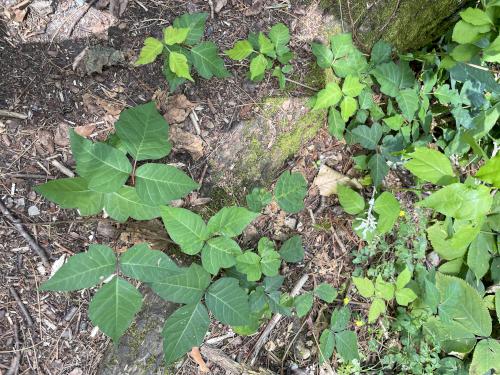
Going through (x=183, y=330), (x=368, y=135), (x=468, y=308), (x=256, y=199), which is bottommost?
(x=468, y=308)

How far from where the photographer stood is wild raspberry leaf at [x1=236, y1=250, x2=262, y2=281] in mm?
2074

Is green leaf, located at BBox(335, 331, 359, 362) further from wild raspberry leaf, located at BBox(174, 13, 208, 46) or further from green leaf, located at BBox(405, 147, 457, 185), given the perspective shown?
wild raspberry leaf, located at BBox(174, 13, 208, 46)

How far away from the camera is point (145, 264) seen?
5.45 ft

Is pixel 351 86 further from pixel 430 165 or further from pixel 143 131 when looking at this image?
pixel 143 131

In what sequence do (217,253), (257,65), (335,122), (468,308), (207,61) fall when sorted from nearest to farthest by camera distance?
(217,253) < (207,61) < (257,65) < (335,122) < (468,308)

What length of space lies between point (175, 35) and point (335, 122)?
102 cm

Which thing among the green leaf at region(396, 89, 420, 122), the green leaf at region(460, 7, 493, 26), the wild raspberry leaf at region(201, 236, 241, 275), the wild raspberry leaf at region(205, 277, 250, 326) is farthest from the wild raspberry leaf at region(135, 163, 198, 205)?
the green leaf at region(460, 7, 493, 26)

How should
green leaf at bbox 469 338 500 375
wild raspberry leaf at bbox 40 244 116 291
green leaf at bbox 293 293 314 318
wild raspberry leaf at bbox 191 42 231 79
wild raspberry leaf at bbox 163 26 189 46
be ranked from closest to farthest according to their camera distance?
wild raspberry leaf at bbox 40 244 116 291 → wild raspberry leaf at bbox 163 26 189 46 → wild raspberry leaf at bbox 191 42 231 79 → green leaf at bbox 293 293 314 318 → green leaf at bbox 469 338 500 375

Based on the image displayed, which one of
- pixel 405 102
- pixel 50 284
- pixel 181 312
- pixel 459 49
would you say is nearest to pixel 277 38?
pixel 405 102

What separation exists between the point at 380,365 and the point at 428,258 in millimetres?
752

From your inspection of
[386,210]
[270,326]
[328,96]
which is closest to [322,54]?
[328,96]

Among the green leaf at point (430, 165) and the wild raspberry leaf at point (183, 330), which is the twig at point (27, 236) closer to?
the wild raspberry leaf at point (183, 330)

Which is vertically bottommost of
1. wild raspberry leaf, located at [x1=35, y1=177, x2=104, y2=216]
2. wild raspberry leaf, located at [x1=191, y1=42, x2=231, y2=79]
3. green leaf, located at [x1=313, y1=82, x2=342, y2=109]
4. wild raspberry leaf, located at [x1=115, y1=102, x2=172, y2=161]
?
wild raspberry leaf, located at [x1=35, y1=177, x2=104, y2=216]

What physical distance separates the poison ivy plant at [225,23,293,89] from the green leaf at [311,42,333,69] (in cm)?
14
